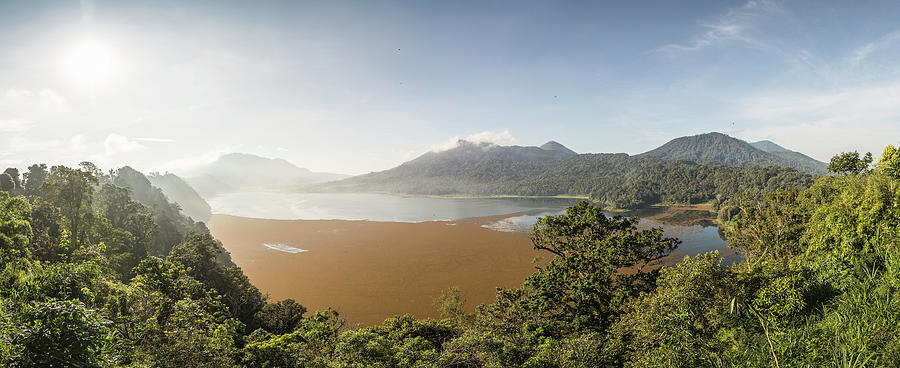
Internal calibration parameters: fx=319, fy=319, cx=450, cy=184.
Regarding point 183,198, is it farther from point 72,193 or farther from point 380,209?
point 72,193

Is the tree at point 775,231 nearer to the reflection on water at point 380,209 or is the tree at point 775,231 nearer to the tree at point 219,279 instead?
the tree at point 219,279

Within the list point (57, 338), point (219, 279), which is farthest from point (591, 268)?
point (219, 279)

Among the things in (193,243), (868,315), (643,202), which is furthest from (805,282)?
(643,202)

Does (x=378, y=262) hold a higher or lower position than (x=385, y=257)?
lower

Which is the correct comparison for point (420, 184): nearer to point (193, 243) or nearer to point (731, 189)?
point (731, 189)

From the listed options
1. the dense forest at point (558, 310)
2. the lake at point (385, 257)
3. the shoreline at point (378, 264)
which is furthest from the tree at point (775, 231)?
the shoreline at point (378, 264)

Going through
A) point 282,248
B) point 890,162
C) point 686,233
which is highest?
point 890,162

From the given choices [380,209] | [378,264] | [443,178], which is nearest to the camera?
[378,264]
